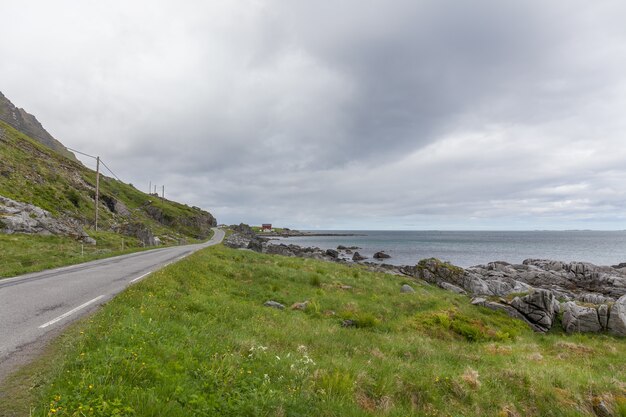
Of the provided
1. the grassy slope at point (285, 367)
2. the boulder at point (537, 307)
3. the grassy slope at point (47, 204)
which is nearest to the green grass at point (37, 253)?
the grassy slope at point (47, 204)

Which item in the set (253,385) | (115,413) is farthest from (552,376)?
(115,413)

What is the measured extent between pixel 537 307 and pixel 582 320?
90.4 inches

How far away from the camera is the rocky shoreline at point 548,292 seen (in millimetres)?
19375

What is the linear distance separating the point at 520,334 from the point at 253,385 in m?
18.0

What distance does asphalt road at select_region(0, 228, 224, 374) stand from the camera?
805 centimetres

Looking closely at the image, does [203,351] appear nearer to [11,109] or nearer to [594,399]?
[594,399]

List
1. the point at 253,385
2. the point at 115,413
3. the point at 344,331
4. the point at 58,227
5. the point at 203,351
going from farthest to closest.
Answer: the point at 58,227 < the point at 344,331 < the point at 203,351 < the point at 253,385 < the point at 115,413

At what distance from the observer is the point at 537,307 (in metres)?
20.7

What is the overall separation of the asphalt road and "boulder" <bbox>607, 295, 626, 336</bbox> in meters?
26.7

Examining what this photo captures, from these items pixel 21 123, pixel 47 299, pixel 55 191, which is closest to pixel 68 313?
pixel 47 299

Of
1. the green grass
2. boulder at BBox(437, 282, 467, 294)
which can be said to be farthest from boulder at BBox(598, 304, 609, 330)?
the green grass

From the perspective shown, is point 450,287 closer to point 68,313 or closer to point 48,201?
point 68,313

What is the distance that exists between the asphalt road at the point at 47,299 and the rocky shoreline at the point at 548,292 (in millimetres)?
23488

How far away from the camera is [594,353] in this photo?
14.6 meters
